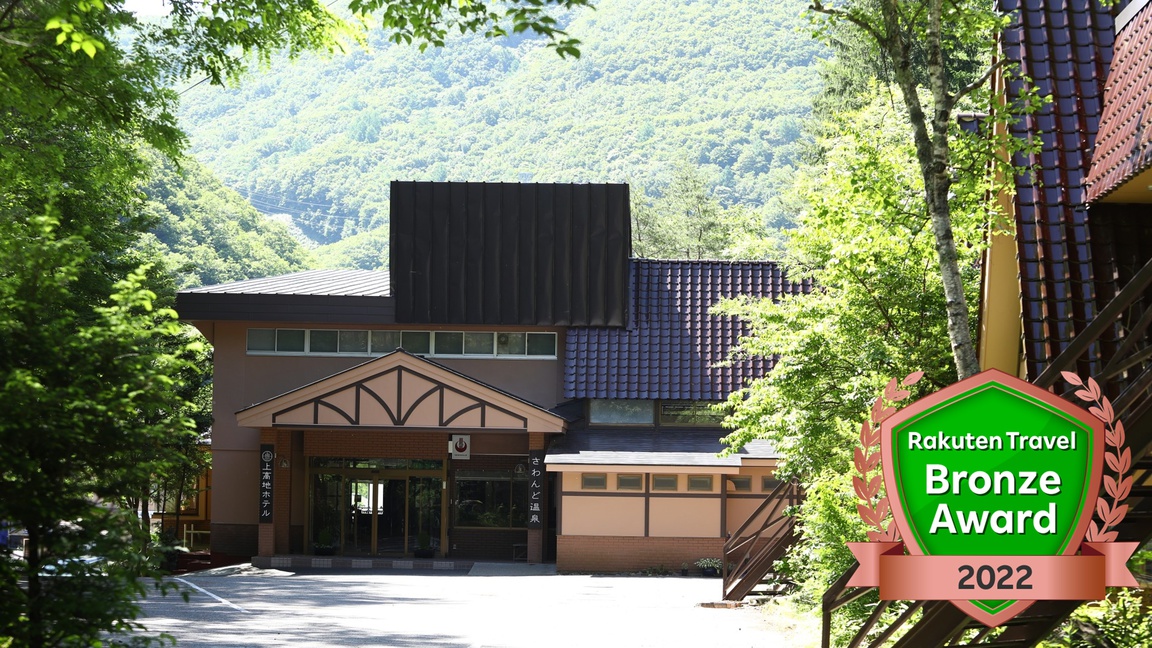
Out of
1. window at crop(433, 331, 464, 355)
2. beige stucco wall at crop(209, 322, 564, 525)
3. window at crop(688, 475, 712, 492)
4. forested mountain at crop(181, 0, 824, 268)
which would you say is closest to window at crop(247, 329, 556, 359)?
window at crop(433, 331, 464, 355)

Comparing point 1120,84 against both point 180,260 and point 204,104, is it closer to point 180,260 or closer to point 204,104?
point 180,260

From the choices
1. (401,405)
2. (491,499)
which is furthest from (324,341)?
(491,499)

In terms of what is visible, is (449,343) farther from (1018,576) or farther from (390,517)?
(1018,576)

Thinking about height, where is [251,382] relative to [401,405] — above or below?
above

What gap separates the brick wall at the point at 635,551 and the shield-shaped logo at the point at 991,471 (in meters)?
22.5

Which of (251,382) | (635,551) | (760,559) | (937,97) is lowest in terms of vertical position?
(635,551)

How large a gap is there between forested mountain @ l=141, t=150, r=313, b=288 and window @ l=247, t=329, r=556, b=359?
1527 inches

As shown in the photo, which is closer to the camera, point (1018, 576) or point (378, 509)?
point (1018, 576)

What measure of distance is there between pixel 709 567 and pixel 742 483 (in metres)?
2.27

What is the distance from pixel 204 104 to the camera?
169m

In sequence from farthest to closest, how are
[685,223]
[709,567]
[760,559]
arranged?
[685,223], [709,567], [760,559]

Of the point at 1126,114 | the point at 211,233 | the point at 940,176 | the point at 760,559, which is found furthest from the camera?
the point at 211,233

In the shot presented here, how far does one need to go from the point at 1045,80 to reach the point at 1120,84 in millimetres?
908

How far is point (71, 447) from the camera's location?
794 cm
